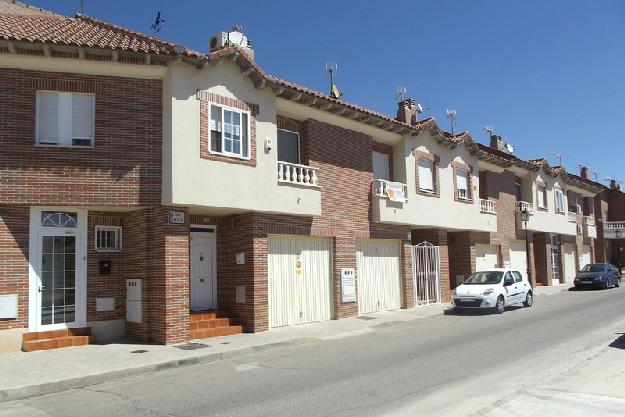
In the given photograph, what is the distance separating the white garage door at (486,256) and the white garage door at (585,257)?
14339 millimetres

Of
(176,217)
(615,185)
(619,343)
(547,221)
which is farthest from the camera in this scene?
(615,185)

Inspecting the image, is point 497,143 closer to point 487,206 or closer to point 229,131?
point 487,206

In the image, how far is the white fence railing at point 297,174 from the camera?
1569cm

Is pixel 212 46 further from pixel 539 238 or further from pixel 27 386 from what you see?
pixel 539 238

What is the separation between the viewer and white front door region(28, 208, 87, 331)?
12.7m

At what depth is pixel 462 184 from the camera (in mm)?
24469

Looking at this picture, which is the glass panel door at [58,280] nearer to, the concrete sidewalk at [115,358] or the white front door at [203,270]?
the concrete sidewalk at [115,358]

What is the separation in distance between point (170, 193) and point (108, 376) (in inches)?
174

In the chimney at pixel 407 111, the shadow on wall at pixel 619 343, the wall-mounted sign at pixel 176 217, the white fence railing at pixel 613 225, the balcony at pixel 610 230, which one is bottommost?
the shadow on wall at pixel 619 343

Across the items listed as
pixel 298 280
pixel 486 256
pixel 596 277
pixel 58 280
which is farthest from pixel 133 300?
pixel 596 277

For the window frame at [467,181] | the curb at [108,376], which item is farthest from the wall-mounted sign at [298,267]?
the window frame at [467,181]

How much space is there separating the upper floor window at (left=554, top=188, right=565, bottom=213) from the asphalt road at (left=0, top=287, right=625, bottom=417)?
2209cm

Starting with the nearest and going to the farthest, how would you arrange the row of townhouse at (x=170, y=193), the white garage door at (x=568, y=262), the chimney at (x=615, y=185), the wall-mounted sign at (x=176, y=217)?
1. the row of townhouse at (x=170, y=193)
2. the wall-mounted sign at (x=176, y=217)
3. the white garage door at (x=568, y=262)
4. the chimney at (x=615, y=185)

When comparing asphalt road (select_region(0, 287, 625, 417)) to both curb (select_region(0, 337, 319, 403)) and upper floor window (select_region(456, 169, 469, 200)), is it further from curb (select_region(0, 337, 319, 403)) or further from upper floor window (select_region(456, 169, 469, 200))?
upper floor window (select_region(456, 169, 469, 200))
